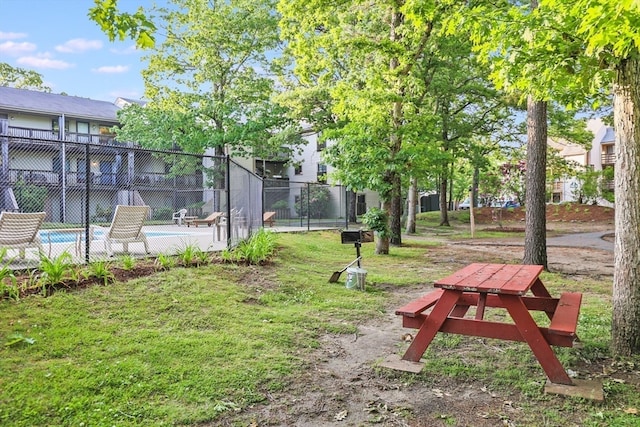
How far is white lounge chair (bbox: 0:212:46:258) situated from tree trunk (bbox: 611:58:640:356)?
725 centimetres

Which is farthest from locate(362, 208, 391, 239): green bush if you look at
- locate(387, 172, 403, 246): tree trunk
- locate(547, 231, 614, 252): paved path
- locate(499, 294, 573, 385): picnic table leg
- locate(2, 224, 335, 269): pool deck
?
locate(499, 294, 573, 385): picnic table leg

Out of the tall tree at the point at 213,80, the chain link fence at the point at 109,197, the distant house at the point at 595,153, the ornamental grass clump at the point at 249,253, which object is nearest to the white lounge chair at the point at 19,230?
the chain link fence at the point at 109,197

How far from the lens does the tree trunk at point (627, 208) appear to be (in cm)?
388

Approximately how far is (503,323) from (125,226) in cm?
676

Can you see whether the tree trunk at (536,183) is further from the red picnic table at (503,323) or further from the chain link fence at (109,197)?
the chain link fence at (109,197)

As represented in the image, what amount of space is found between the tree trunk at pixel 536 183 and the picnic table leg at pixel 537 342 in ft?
18.0

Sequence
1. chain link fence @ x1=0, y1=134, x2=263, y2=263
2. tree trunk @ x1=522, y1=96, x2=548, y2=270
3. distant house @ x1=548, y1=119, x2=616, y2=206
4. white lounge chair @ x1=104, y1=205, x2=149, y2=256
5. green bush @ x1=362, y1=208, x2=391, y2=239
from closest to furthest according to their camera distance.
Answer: white lounge chair @ x1=104, y1=205, x2=149, y2=256 < chain link fence @ x1=0, y1=134, x2=263, y2=263 < tree trunk @ x1=522, y1=96, x2=548, y2=270 < green bush @ x1=362, y1=208, x2=391, y2=239 < distant house @ x1=548, y1=119, x2=616, y2=206

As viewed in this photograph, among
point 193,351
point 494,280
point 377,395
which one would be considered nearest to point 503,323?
point 494,280

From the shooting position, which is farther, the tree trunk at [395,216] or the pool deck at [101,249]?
the tree trunk at [395,216]

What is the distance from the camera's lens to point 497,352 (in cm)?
427

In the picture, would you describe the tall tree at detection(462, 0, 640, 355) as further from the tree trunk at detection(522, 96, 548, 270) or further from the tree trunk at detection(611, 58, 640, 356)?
the tree trunk at detection(522, 96, 548, 270)

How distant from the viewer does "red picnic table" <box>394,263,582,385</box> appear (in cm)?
339

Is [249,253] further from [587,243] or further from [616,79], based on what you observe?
[587,243]

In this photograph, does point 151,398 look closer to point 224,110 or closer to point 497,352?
point 497,352
